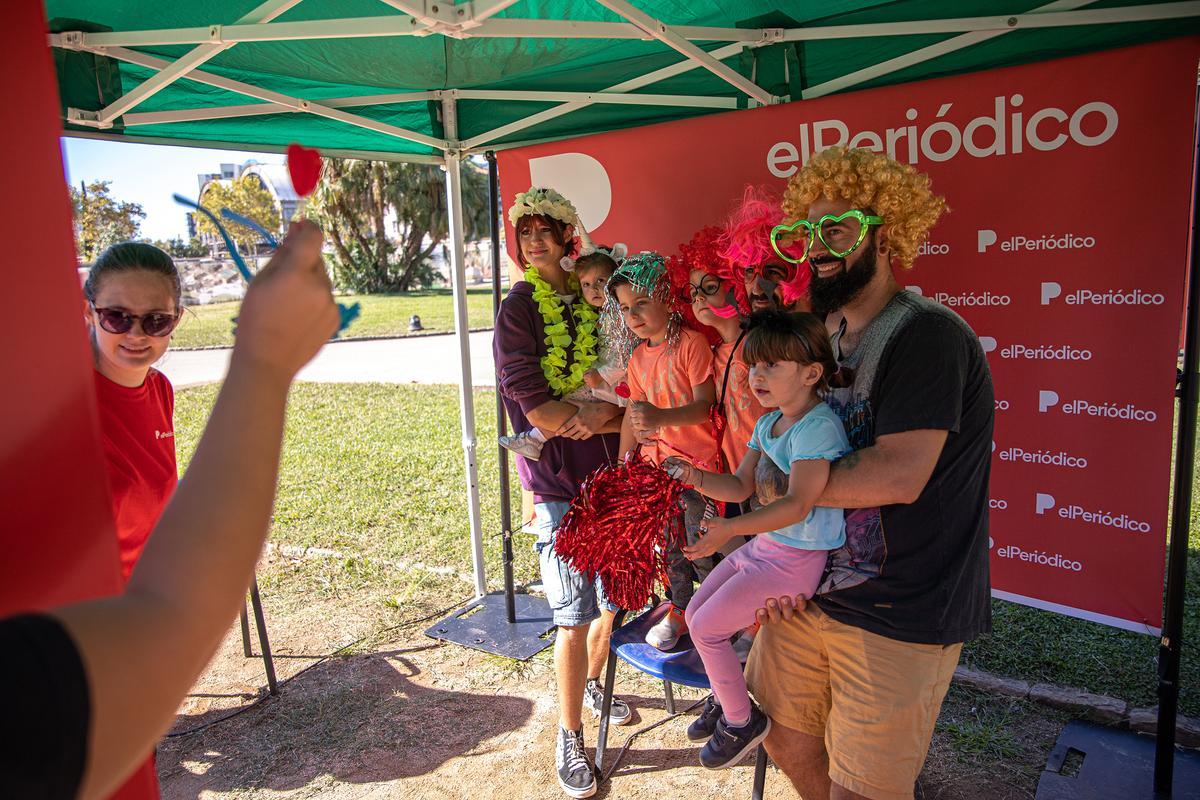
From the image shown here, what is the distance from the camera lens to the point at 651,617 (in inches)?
136

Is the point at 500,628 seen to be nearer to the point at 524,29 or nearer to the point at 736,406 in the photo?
the point at 736,406

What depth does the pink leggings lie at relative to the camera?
242cm

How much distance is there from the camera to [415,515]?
23.6 feet

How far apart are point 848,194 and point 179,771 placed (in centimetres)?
383

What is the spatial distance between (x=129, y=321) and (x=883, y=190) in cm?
253

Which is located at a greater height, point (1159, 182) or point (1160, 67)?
point (1160, 67)

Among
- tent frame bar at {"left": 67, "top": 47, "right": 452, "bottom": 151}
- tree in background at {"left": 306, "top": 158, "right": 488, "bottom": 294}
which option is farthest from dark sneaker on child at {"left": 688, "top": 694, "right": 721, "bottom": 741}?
tree in background at {"left": 306, "top": 158, "right": 488, "bottom": 294}

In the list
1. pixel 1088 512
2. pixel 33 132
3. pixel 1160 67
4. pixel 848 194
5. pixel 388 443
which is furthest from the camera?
pixel 388 443

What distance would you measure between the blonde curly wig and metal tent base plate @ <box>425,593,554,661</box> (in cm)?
313

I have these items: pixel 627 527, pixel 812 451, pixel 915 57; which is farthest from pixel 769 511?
pixel 915 57

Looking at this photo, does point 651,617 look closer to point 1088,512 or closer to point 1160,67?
point 1088,512

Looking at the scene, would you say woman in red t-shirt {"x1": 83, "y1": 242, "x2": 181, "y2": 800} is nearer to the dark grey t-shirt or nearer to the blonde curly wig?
the blonde curly wig

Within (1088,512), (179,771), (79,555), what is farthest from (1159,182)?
(179,771)

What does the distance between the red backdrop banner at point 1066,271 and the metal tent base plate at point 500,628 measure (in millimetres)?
2541
